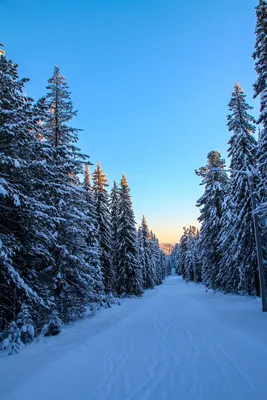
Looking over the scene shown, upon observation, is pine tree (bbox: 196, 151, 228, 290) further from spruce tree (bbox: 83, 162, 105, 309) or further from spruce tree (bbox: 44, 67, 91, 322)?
spruce tree (bbox: 44, 67, 91, 322)

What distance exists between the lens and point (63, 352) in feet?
24.2

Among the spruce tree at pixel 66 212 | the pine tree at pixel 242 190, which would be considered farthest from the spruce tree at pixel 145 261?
the spruce tree at pixel 66 212

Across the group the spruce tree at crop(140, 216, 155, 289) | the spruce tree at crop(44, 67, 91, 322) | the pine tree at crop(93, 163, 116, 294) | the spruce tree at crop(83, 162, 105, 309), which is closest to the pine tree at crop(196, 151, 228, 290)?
the pine tree at crop(93, 163, 116, 294)

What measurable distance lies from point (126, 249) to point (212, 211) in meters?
10.6

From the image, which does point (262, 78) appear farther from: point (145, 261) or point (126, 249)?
point (145, 261)

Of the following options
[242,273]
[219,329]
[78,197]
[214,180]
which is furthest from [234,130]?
[219,329]

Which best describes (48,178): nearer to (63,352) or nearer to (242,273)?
(63,352)

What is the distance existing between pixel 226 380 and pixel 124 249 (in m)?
22.7

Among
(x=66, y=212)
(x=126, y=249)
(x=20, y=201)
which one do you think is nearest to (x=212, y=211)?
(x=126, y=249)

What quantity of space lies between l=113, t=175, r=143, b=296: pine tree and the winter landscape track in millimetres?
16950

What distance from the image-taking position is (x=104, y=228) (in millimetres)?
24375

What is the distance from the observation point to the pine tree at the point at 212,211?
23434 millimetres

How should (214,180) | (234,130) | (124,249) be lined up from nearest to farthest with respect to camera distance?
(234,130) → (214,180) → (124,249)

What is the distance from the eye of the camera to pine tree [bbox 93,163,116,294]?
23203 mm
